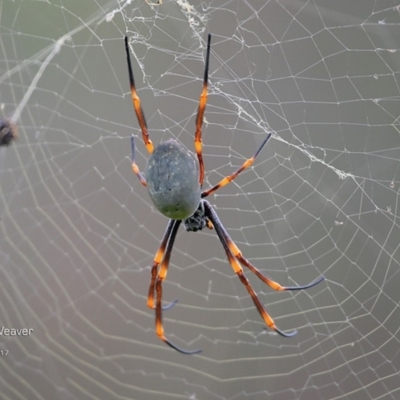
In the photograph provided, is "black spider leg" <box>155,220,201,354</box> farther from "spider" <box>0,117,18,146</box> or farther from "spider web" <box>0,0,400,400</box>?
"spider" <box>0,117,18,146</box>

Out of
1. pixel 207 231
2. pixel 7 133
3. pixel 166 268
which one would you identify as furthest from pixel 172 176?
pixel 207 231

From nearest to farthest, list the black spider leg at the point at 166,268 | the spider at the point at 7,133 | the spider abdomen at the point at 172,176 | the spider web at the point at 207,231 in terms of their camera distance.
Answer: the spider abdomen at the point at 172,176 → the spider at the point at 7,133 → the black spider leg at the point at 166,268 → the spider web at the point at 207,231

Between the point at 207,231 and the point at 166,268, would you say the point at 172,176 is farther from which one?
the point at 207,231

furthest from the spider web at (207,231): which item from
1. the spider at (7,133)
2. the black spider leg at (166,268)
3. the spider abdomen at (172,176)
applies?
the spider abdomen at (172,176)

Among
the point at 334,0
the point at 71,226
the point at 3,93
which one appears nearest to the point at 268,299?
the point at 71,226

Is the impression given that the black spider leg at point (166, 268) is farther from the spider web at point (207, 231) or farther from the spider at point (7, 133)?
the spider at point (7, 133)

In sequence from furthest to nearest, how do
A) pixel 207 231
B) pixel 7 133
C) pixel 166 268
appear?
pixel 207 231
pixel 166 268
pixel 7 133

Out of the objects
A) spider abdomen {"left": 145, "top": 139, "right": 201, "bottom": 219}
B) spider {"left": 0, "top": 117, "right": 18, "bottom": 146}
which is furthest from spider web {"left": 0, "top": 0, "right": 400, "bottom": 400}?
spider abdomen {"left": 145, "top": 139, "right": 201, "bottom": 219}
